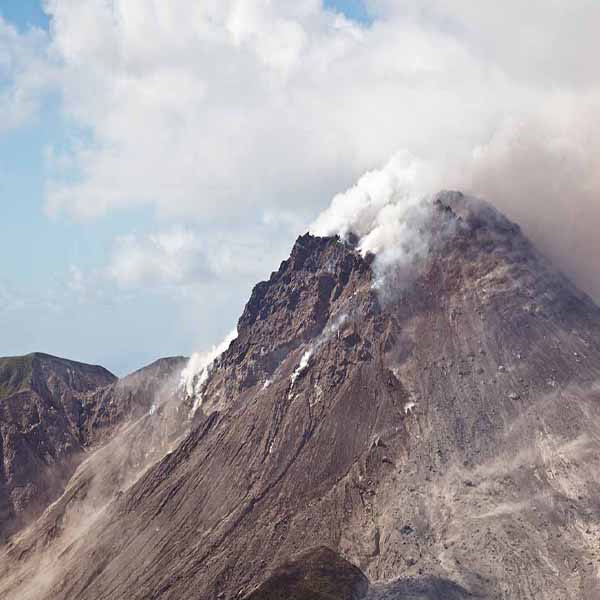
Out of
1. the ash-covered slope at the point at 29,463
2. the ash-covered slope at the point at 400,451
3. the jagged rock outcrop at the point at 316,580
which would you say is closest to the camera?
the jagged rock outcrop at the point at 316,580

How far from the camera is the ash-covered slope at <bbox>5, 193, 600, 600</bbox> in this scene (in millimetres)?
108625

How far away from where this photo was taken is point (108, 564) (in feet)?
430

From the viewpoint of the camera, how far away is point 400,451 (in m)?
130

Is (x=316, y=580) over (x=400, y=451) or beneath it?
beneath

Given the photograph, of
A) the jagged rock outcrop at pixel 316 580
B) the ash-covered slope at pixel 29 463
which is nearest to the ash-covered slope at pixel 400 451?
the jagged rock outcrop at pixel 316 580

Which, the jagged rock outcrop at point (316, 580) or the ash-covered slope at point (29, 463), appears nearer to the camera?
the jagged rock outcrop at point (316, 580)

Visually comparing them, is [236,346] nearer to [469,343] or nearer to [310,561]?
[469,343]

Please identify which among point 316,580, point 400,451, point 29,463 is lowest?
point 316,580

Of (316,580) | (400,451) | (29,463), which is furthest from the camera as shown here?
(29,463)

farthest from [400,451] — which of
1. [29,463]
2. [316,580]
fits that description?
[29,463]

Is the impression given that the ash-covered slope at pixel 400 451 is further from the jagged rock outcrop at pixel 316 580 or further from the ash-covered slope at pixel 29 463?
the ash-covered slope at pixel 29 463

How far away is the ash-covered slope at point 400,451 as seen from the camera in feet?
356

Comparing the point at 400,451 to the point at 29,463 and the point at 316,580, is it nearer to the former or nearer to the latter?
the point at 316,580

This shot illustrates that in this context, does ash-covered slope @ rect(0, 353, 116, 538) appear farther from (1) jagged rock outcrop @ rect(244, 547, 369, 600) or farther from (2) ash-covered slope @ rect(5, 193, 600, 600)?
(1) jagged rock outcrop @ rect(244, 547, 369, 600)
